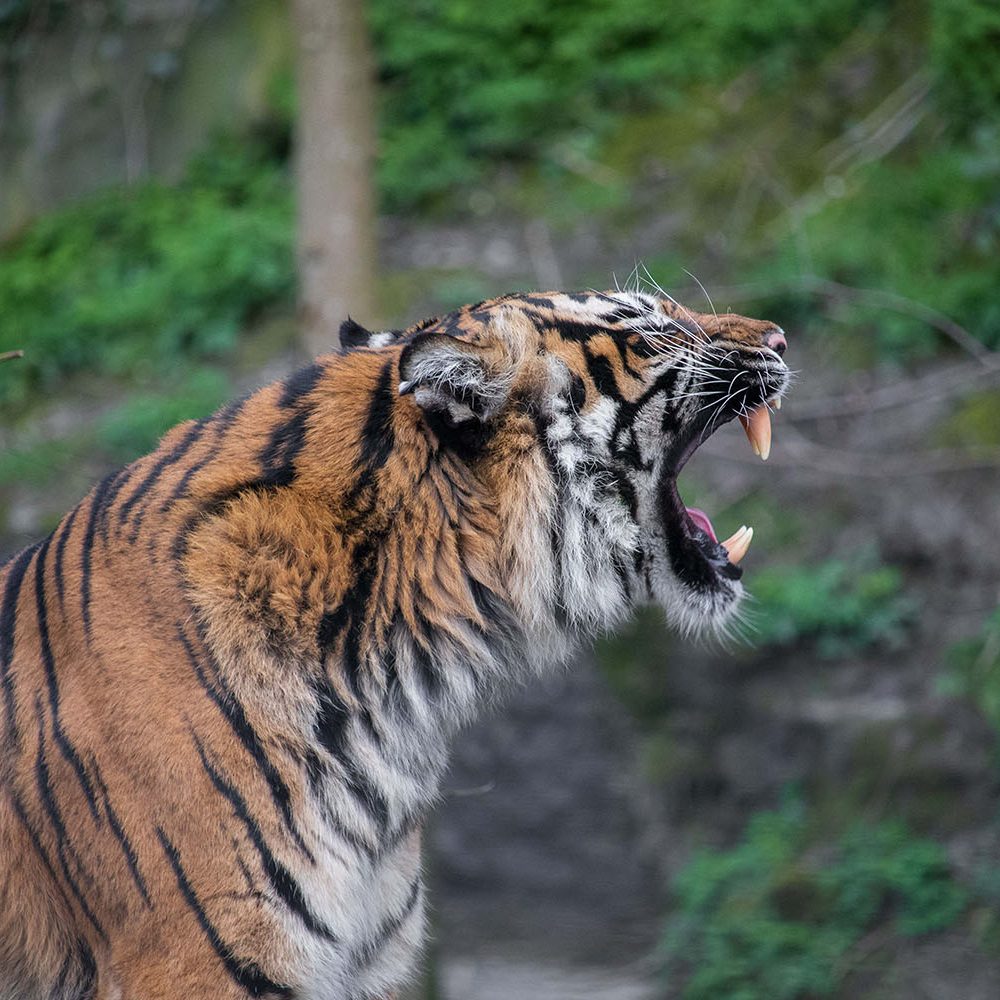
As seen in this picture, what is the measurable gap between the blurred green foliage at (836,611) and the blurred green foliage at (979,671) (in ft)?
0.97

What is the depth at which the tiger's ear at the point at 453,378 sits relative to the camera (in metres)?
2.42

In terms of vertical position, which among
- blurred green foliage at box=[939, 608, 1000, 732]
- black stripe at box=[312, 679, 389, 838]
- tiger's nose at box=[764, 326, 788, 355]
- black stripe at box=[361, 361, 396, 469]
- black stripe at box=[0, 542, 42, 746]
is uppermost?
tiger's nose at box=[764, 326, 788, 355]

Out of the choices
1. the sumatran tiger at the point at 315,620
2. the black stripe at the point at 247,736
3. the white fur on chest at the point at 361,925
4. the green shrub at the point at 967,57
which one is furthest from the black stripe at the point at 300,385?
the green shrub at the point at 967,57

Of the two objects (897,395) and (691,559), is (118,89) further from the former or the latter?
(691,559)

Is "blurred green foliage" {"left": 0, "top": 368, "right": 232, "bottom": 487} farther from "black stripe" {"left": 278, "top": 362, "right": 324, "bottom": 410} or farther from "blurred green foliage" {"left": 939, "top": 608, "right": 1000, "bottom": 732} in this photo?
"black stripe" {"left": 278, "top": 362, "right": 324, "bottom": 410}

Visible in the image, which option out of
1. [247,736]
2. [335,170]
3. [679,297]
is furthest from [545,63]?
[247,736]

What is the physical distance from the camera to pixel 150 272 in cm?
849

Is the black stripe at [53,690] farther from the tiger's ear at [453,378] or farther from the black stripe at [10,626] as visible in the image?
the tiger's ear at [453,378]

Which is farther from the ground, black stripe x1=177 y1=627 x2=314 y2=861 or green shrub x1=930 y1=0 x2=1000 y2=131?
green shrub x1=930 y1=0 x2=1000 y2=131

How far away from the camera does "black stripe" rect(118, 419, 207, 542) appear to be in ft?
8.72

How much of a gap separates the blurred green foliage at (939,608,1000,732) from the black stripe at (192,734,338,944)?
10.9ft

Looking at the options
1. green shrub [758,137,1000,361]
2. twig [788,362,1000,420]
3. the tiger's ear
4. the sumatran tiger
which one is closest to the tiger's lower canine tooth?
the sumatran tiger

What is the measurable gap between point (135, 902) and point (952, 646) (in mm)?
3769

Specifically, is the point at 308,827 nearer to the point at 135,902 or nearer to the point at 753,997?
the point at 135,902
